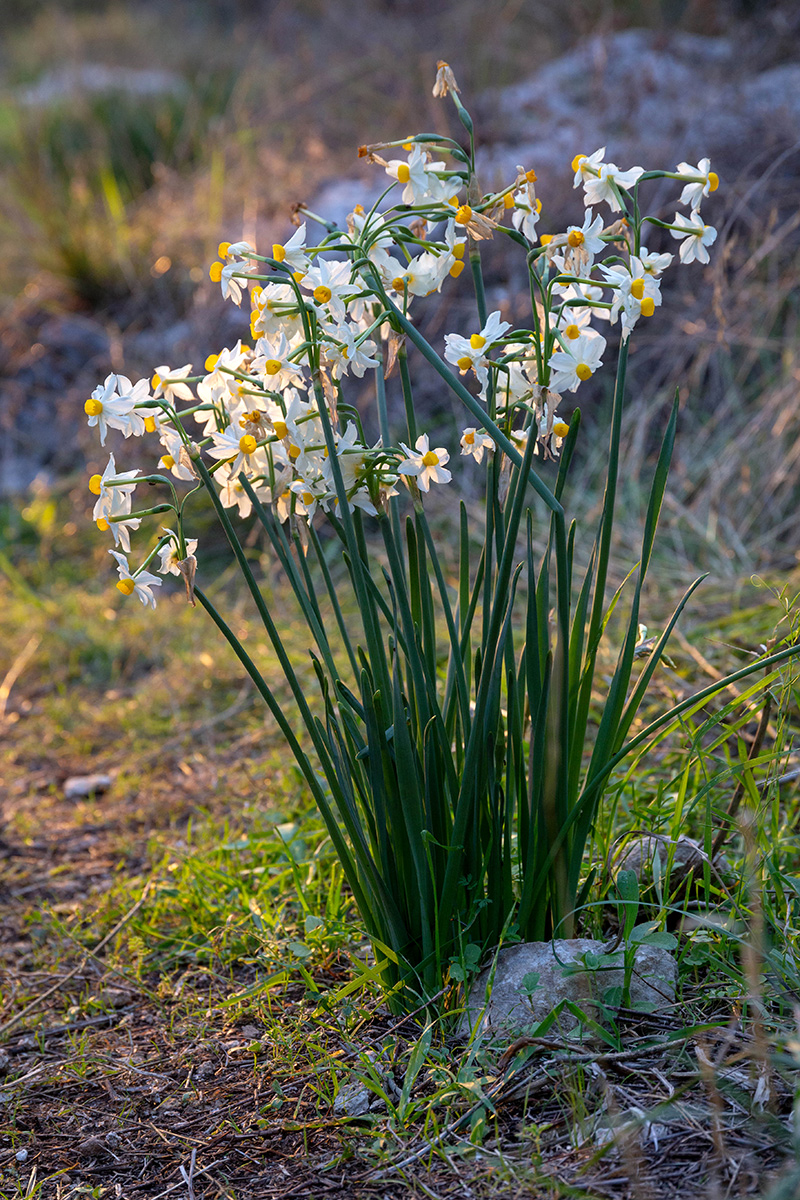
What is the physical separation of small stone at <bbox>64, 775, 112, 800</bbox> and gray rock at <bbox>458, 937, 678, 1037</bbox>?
135 cm

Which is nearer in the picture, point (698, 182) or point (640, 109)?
point (698, 182)

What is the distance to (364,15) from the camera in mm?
7039

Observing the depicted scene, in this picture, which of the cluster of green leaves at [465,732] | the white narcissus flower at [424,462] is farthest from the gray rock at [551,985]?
the white narcissus flower at [424,462]

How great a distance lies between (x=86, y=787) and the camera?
2.30 metres

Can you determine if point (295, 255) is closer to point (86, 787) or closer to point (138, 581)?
point (138, 581)

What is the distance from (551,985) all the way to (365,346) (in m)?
0.77

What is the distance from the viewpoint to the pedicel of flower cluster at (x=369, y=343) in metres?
1.01

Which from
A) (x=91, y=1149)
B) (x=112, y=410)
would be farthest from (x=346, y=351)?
(x=91, y=1149)

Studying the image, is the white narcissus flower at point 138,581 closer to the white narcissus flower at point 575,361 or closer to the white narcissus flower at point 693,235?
the white narcissus flower at point 575,361

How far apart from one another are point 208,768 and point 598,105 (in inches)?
138

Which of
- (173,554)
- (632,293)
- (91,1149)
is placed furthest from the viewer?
(91,1149)

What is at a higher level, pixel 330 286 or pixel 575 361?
pixel 330 286

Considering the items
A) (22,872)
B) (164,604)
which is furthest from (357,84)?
(22,872)

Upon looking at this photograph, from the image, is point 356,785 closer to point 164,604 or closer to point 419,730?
point 419,730
